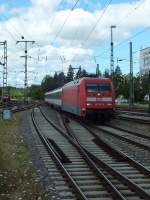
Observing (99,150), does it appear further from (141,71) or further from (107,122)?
(141,71)

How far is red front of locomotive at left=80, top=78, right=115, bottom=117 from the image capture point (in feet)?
110

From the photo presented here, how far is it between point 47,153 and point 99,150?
2.03 m

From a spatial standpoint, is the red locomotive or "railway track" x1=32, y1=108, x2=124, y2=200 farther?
the red locomotive

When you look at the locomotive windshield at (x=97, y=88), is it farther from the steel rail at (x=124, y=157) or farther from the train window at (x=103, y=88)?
the steel rail at (x=124, y=157)

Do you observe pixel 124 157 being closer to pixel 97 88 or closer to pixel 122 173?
pixel 122 173

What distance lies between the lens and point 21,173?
13039mm

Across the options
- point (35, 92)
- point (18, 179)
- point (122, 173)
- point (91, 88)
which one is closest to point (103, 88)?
point (91, 88)

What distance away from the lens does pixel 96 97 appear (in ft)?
111

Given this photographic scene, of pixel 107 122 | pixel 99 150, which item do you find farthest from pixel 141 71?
pixel 99 150

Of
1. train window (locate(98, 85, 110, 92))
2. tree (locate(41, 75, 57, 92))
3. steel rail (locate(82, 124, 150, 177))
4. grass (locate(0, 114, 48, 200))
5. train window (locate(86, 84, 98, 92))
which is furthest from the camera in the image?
tree (locate(41, 75, 57, 92))

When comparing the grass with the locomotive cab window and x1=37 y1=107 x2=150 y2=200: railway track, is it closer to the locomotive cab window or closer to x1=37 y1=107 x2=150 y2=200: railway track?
x1=37 y1=107 x2=150 y2=200: railway track

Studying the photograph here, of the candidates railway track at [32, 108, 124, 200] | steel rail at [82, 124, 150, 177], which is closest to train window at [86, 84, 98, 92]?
steel rail at [82, 124, 150, 177]

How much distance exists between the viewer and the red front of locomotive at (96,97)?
110 feet

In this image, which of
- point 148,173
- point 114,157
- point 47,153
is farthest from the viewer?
point 47,153
